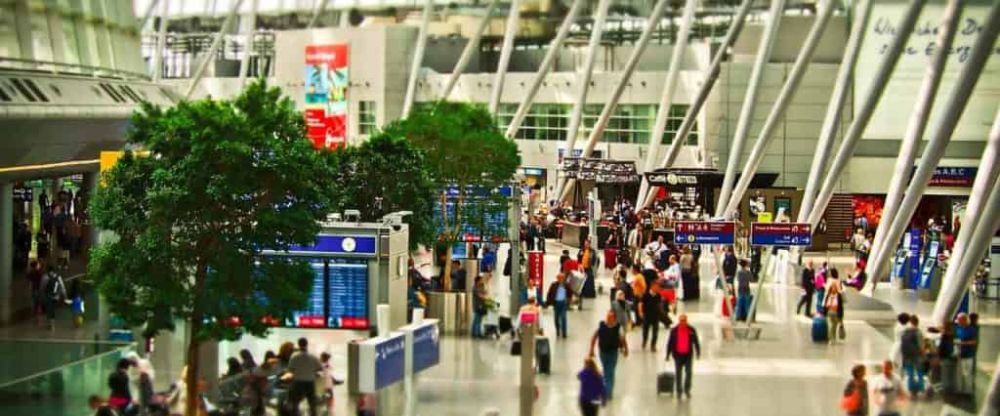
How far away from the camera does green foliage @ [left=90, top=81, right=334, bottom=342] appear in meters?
19.5

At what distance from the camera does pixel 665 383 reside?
22828 mm

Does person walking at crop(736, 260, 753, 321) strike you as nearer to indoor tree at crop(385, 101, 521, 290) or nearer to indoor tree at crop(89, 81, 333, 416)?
indoor tree at crop(385, 101, 521, 290)

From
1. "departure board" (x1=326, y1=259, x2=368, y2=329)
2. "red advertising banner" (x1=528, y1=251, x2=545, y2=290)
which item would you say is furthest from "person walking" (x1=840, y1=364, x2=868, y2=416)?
"red advertising banner" (x1=528, y1=251, x2=545, y2=290)

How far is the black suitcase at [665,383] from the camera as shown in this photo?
22.8 metres

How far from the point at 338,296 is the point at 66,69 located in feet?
40.8

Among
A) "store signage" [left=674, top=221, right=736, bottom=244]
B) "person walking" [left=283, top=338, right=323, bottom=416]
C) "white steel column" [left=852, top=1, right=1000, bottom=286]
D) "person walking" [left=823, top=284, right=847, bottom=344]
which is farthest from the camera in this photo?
"store signage" [left=674, top=221, right=736, bottom=244]

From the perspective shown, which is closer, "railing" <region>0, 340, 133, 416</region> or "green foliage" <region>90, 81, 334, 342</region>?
"railing" <region>0, 340, 133, 416</region>

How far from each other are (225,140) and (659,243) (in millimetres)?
23811

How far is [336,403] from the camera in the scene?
2145cm

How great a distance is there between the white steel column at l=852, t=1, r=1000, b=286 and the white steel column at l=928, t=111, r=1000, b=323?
5.00 feet

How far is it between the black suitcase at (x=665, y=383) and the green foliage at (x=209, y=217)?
5.06 m

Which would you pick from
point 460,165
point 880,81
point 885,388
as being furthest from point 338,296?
point 460,165

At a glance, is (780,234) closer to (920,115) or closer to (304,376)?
(920,115)

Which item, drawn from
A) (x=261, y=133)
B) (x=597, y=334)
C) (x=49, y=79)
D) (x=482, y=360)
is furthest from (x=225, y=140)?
(x=49, y=79)
